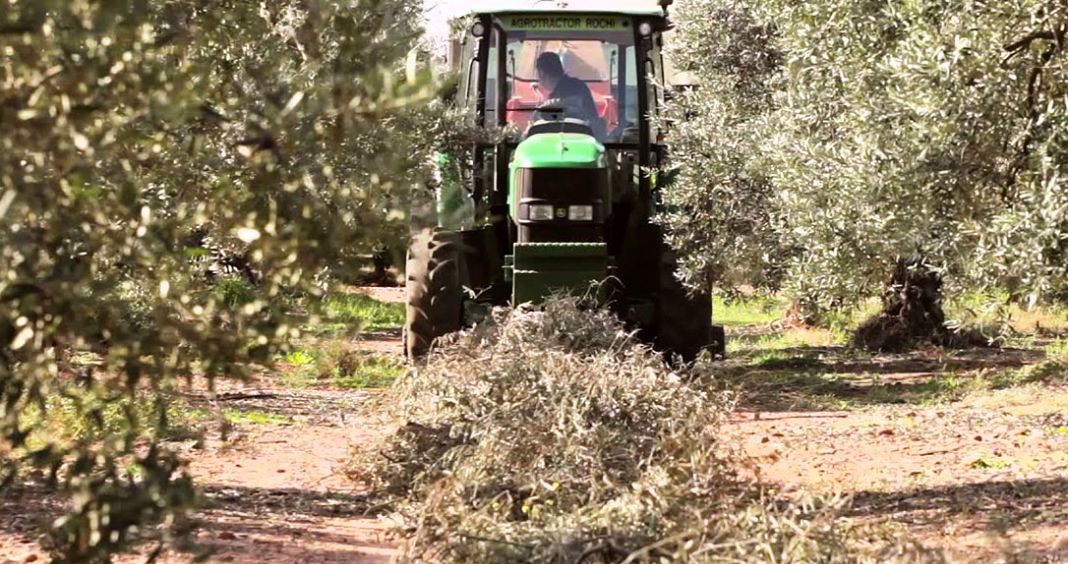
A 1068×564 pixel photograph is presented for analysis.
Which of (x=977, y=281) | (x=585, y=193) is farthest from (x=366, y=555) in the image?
(x=585, y=193)

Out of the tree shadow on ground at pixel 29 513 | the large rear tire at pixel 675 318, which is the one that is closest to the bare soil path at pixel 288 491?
the tree shadow on ground at pixel 29 513

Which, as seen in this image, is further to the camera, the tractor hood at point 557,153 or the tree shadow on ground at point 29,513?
the tractor hood at point 557,153

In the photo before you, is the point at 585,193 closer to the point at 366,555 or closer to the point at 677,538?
the point at 366,555

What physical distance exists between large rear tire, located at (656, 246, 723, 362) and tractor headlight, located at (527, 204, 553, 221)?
1.61m

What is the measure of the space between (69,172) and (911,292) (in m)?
15.5

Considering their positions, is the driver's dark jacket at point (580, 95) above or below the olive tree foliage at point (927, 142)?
above

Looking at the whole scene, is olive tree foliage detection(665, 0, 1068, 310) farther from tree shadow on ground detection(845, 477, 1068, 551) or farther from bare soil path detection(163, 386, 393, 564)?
bare soil path detection(163, 386, 393, 564)

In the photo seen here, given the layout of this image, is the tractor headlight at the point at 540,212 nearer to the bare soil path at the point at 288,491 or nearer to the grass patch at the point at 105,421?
the bare soil path at the point at 288,491

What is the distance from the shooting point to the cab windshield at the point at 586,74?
13.0m

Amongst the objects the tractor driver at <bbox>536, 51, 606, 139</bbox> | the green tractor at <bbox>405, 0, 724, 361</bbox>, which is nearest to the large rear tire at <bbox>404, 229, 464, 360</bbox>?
the green tractor at <bbox>405, 0, 724, 361</bbox>

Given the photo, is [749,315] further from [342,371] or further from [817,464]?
[817,464]

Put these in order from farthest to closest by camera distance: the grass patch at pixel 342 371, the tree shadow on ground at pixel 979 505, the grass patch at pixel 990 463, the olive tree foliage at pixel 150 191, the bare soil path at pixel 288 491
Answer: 1. the grass patch at pixel 342 371
2. the grass patch at pixel 990 463
3. the tree shadow on ground at pixel 979 505
4. the bare soil path at pixel 288 491
5. the olive tree foliage at pixel 150 191

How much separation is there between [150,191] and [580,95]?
27.7 ft

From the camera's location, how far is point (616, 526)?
6332mm
